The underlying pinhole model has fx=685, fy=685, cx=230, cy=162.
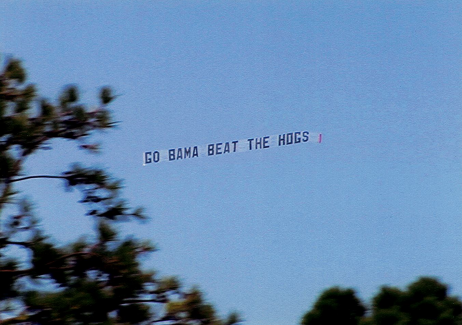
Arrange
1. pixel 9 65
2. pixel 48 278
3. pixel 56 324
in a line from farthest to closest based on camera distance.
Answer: pixel 9 65 < pixel 48 278 < pixel 56 324

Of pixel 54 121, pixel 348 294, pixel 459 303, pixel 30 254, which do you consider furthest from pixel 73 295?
pixel 459 303

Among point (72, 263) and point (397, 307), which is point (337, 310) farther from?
point (72, 263)

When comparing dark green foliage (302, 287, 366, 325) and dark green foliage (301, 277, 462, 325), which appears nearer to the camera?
dark green foliage (301, 277, 462, 325)

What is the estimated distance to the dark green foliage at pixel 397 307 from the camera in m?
4.30

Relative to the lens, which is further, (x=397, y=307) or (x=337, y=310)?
(x=337, y=310)

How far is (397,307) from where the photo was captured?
4.39m

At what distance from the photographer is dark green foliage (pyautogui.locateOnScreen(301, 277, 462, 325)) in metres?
4.30

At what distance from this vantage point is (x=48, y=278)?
3.40 meters

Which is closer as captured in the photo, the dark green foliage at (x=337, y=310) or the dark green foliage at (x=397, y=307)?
the dark green foliage at (x=397, y=307)

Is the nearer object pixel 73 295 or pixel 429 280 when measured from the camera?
pixel 73 295

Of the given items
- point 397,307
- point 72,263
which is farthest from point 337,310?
point 72,263

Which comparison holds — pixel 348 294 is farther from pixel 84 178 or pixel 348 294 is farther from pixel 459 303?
pixel 84 178

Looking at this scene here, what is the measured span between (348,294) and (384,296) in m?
0.26

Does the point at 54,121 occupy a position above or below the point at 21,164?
above
